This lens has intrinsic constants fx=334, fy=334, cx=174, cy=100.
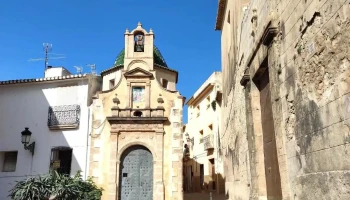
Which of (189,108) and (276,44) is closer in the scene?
(276,44)

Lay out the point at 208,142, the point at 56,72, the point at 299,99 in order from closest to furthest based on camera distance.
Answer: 1. the point at 299,99
2. the point at 56,72
3. the point at 208,142

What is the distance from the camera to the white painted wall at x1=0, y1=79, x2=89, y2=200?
15867 mm

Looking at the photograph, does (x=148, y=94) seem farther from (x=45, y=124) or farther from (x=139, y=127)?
(x=45, y=124)

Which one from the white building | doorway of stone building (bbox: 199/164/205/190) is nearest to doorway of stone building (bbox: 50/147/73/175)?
the white building

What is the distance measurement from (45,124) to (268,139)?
12994 millimetres

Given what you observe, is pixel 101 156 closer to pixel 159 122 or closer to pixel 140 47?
pixel 159 122

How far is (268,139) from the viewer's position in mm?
6461

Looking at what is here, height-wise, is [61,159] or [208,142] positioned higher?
[208,142]

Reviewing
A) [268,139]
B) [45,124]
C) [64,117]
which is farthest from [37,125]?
[268,139]

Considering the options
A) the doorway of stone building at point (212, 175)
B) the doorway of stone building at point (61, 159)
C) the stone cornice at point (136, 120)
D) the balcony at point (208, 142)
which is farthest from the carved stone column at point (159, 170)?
the doorway of stone building at point (212, 175)

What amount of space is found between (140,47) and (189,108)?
1516 centimetres

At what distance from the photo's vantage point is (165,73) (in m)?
18.8

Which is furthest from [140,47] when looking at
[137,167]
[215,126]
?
[215,126]

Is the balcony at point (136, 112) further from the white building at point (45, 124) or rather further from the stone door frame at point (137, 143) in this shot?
the white building at point (45, 124)
